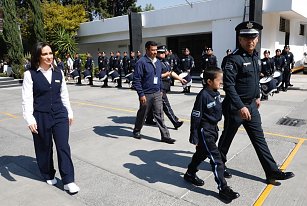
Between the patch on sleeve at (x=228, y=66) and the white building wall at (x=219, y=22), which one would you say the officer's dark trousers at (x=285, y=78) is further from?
the patch on sleeve at (x=228, y=66)

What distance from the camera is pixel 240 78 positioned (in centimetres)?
335

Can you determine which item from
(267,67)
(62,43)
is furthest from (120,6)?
(267,67)

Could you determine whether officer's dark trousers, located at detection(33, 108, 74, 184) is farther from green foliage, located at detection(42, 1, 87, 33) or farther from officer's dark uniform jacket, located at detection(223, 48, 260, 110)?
green foliage, located at detection(42, 1, 87, 33)

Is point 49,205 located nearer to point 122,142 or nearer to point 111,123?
point 122,142

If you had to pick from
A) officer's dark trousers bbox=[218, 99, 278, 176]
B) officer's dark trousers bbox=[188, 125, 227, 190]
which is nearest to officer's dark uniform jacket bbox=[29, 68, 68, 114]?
officer's dark trousers bbox=[188, 125, 227, 190]

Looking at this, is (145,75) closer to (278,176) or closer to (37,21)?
(278,176)

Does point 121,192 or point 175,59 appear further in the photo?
point 175,59

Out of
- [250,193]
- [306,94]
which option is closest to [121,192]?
[250,193]

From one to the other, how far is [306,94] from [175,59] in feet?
19.3

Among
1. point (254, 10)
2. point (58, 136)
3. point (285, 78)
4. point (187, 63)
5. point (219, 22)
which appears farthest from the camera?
point (219, 22)

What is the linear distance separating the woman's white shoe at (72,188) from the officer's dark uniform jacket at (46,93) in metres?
0.90

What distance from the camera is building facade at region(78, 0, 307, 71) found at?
14.5 m

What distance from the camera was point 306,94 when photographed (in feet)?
34.2

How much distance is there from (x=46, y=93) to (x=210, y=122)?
196 centimetres
